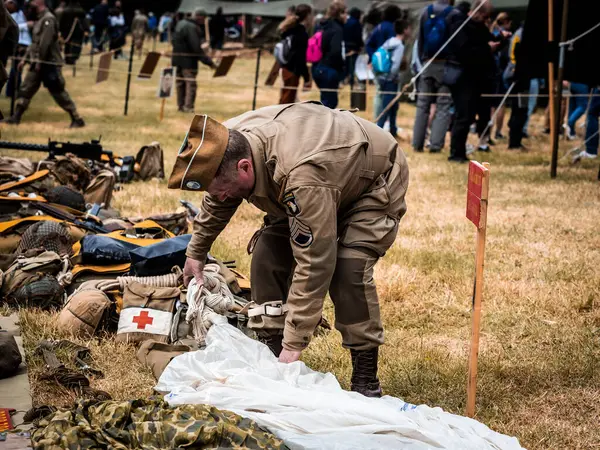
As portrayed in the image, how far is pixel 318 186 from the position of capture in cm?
347

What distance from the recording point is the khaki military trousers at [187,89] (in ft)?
55.2

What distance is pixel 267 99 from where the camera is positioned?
66.2 feet

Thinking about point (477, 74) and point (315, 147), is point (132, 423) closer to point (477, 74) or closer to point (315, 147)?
point (315, 147)

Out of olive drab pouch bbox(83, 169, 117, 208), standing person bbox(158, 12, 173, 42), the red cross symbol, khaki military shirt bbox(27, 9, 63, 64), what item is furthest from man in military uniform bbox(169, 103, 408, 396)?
standing person bbox(158, 12, 173, 42)

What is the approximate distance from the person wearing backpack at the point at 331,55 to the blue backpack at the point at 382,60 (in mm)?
819

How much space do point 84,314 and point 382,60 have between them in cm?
898

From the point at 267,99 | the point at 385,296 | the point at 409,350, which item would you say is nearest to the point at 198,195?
the point at 385,296

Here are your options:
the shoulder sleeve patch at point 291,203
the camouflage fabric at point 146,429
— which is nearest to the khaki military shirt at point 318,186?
the shoulder sleeve patch at point 291,203

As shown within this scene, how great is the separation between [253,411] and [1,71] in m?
Answer: 4.72

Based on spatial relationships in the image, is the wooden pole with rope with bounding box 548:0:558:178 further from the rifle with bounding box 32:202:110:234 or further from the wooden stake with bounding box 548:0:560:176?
the rifle with bounding box 32:202:110:234

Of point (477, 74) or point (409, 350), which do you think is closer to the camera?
point (409, 350)

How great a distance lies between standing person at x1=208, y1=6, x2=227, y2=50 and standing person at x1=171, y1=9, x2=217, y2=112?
14.5 meters

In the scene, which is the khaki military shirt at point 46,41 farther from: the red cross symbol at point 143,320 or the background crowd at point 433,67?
the red cross symbol at point 143,320

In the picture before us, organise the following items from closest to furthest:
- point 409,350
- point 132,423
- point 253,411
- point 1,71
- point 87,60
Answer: point 132,423, point 253,411, point 409,350, point 1,71, point 87,60
